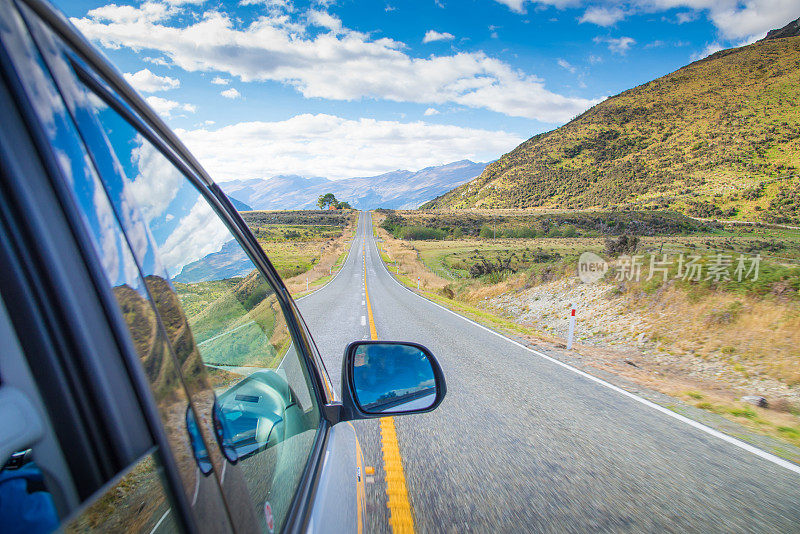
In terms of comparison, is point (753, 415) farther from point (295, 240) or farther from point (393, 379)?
point (295, 240)

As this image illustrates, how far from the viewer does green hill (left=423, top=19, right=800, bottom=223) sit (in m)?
52.7

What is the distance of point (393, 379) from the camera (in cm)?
204

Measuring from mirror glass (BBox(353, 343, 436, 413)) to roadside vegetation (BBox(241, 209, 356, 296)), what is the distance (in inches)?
35.9

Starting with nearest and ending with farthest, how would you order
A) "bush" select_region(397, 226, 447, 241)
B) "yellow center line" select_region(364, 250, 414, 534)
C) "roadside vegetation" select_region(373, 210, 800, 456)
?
"yellow center line" select_region(364, 250, 414, 534)
"roadside vegetation" select_region(373, 210, 800, 456)
"bush" select_region(397, 226, 447, 241)

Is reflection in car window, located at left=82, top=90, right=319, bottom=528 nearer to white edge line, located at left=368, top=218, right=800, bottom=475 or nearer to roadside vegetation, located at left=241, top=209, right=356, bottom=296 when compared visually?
roadside vegetation, located at left=241, top=209, right=356, bottom=296

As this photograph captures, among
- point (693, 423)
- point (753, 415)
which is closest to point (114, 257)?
point (693, 423)

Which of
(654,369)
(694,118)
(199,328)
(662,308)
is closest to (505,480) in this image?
(199,328)

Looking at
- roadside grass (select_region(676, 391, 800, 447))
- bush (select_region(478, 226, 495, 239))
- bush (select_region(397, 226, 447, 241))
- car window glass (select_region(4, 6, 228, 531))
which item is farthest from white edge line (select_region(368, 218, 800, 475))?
bush (select_region(397, 226, 447, 241))

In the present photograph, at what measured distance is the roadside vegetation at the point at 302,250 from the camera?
2606 cm

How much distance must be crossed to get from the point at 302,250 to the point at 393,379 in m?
47.5

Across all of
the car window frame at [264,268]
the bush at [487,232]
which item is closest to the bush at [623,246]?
the car window frame at [264,268]

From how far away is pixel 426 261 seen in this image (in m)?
42.1

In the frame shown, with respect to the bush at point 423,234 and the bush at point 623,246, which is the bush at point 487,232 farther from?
the bush at point 623,246

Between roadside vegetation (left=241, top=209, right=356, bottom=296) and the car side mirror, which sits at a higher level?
the car side mirror
